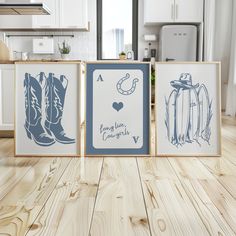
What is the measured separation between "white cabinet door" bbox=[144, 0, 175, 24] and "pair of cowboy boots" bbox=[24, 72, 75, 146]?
364 centimetres

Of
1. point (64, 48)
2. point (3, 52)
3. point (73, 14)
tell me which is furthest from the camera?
point (64, 48)

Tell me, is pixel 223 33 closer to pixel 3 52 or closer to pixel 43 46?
pixel 43 46

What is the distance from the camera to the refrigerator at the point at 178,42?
237 inches

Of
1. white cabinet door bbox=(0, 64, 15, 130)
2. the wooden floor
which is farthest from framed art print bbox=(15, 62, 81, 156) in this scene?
white cabinet door bbox=(0, 64, 15, 130)

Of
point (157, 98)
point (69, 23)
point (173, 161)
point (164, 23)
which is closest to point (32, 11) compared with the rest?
point (157, 98)

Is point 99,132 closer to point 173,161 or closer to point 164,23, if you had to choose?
point 173,161

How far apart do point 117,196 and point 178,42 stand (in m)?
4.55

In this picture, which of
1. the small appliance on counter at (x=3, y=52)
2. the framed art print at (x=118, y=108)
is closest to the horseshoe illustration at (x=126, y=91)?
the framed art print at (x=118, y=108)

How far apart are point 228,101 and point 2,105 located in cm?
358

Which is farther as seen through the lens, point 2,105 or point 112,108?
point 2,105

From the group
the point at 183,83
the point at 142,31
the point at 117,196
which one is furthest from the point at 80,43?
the point at 117,196

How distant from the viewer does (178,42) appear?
604cm

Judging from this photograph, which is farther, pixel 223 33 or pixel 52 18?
pixel 223 33

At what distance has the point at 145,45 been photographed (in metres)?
6.42
